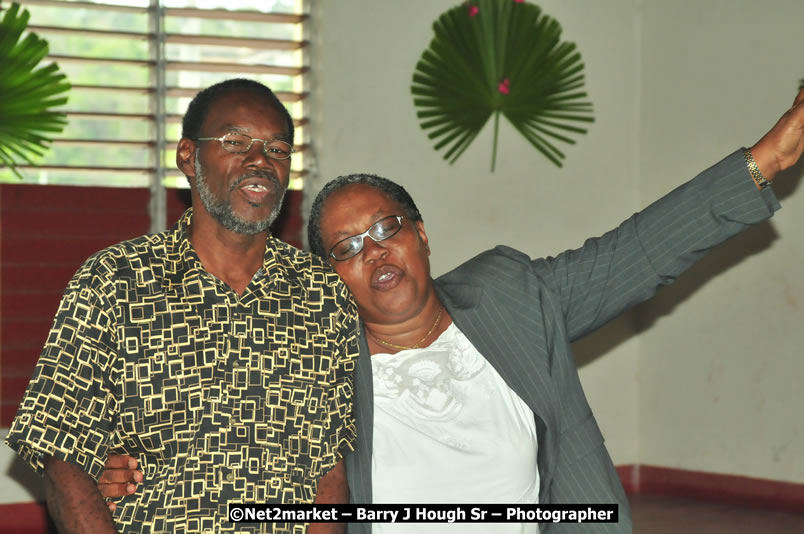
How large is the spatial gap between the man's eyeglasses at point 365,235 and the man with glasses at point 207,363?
0.23ft

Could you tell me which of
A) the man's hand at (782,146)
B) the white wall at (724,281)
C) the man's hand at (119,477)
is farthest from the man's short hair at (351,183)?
the white wall at (724,281)

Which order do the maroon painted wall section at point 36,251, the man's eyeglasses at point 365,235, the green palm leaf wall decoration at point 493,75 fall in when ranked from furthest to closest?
the green palm leaf wall decoration at point 493,75 < the maroon painted wall section at point 36,251 < the man's eyeglasses at point 365,235

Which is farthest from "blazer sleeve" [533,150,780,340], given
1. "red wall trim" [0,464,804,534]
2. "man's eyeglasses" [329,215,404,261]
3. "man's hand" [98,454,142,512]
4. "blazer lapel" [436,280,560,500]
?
"red wall trim" [0,464,804,534]

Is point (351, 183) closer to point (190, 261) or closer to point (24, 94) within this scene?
point (190, 261)

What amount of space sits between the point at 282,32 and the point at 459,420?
3.07m

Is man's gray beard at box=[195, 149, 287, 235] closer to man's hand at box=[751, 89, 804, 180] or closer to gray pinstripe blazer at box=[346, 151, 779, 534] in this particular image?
gray pinstripe blazer at box=[346, 151, 779, 534]

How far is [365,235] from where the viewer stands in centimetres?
239

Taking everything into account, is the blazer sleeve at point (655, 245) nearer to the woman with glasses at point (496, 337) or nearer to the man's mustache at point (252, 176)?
the woman with glasses at point (496, 337)

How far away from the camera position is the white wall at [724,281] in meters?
4.89

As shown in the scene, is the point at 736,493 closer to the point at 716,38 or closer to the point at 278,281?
the point at 716,38

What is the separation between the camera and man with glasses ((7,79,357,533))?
1974mm

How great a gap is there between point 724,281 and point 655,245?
10.1 feet

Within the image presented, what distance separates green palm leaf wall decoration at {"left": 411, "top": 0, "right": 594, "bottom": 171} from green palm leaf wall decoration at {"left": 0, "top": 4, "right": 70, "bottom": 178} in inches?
68.3

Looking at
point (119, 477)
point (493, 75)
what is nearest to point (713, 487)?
point (493, 75)
